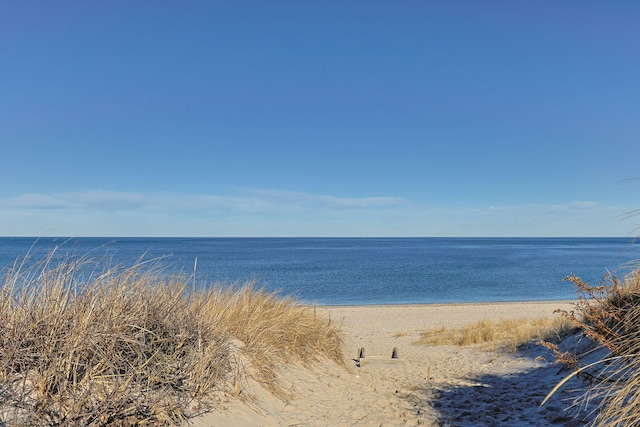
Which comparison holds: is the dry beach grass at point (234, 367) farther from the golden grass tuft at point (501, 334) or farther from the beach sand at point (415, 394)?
the golden grass tuft at point (501, 334)

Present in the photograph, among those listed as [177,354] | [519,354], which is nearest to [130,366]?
[177,354]

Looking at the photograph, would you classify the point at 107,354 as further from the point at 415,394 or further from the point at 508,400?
the point at 508,400

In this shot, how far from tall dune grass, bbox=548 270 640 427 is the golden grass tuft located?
453cm

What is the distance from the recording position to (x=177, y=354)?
4918 mm

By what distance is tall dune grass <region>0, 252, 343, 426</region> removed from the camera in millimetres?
3621

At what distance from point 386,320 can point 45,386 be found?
1931 cm

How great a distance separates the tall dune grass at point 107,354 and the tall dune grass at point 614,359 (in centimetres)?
375


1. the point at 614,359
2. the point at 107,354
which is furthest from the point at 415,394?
the point at 107,354

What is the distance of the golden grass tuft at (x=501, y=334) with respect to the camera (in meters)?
11.9

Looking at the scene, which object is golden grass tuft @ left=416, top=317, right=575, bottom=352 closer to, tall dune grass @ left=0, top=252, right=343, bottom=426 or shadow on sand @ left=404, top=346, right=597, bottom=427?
shadow on sand @ left=404, top=346, right=597, bottom=427

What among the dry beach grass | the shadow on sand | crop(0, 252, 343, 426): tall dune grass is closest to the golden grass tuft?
the dry beach grass

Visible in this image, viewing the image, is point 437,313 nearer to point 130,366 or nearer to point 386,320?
point 386,320

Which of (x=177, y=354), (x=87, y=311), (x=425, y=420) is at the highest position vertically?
(x=87, y=311)

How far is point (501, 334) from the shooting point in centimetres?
1462
